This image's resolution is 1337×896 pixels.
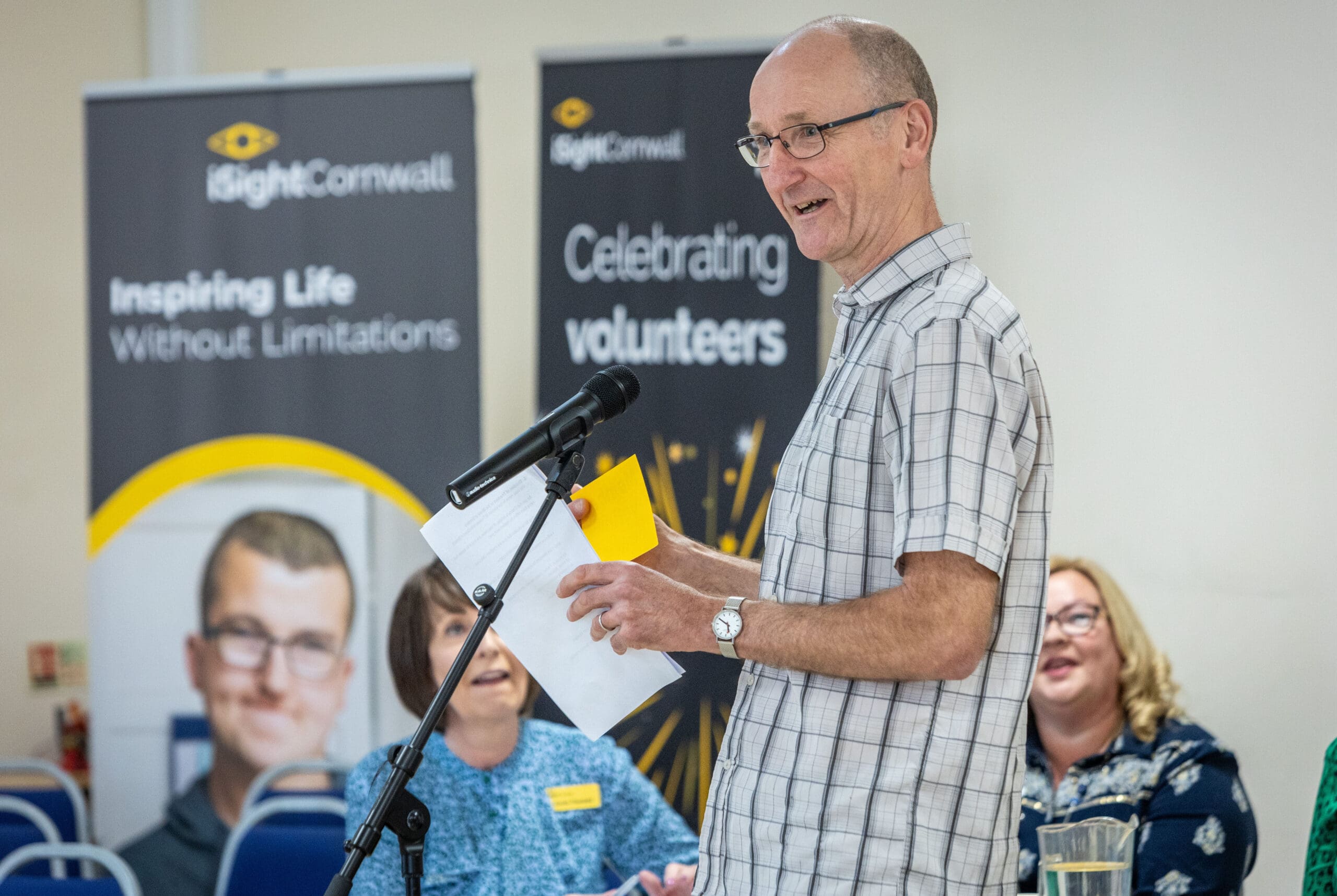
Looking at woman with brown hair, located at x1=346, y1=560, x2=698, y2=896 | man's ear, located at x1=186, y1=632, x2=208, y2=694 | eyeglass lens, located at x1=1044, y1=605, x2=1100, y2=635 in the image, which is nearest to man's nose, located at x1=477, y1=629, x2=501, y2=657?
woman with brown hair, located at x1=346, y1=560, x2=698, y2=896

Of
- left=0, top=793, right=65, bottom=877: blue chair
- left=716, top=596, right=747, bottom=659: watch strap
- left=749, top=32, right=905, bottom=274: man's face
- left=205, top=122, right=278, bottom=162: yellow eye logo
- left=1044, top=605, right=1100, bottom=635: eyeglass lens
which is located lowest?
left=0, top=793, right=65, bottom=877: blue chair

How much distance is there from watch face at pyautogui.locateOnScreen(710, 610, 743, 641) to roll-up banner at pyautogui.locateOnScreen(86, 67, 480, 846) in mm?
2226

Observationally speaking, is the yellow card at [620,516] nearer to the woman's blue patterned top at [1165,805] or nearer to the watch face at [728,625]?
the watch face at [728,625]

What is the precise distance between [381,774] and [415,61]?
8.05 feet

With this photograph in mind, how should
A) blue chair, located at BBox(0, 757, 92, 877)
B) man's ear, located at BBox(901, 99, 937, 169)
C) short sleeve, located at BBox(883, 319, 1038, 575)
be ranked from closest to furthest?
short sleeve, located at BBox(883, 319, 1038, 575)
man's ear, located at BBox(901, 99, 937, 169)
blue chair, located at BBox(0, 757, 92, 877)

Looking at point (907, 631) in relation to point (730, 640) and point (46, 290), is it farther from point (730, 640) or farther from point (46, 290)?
point (46, 290)

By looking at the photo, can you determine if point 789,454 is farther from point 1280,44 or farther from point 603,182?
point 1280,44

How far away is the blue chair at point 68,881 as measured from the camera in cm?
272

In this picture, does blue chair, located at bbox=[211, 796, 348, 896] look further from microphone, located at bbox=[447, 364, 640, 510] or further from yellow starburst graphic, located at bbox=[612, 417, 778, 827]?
microphone, located at bbox=[447, 364, 640, 510]

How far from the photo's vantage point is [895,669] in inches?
47.5

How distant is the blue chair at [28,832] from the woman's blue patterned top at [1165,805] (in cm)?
251

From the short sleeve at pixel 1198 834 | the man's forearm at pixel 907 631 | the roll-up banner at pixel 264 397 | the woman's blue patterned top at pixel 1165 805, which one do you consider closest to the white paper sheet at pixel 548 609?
the man's forearm at pixel 907 631

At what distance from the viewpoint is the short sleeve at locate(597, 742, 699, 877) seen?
2732 mm

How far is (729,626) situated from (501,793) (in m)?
1.56
